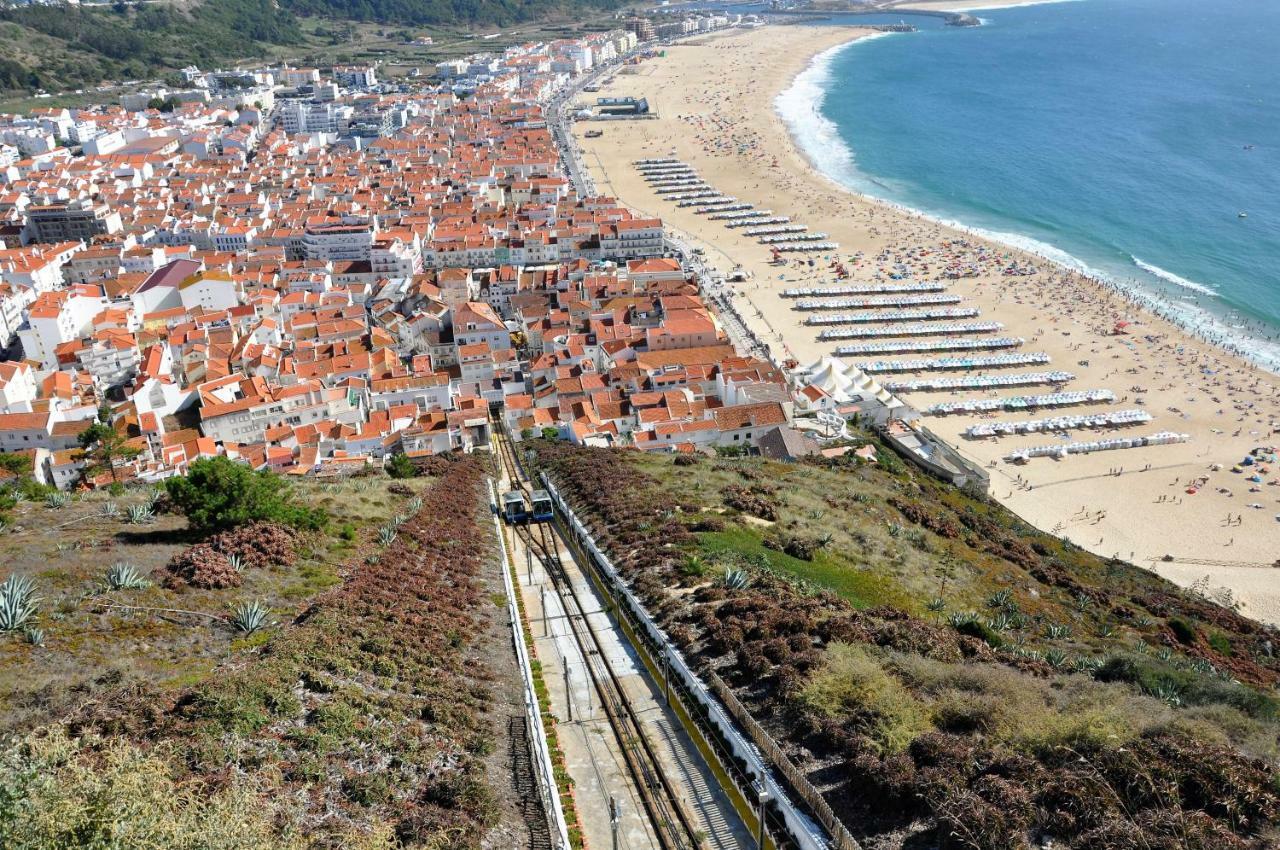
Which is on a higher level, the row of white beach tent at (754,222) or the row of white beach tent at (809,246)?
the row of white beach tent at (754,222)

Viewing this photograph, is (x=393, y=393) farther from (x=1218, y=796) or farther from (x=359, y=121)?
(x=359, y=121)

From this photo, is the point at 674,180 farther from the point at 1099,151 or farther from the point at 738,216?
the point at 1099,151

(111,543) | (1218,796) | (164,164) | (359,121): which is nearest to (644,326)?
(111,543)

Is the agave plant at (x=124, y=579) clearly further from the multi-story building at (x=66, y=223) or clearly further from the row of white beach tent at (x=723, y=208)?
the row of white beach tent at (x=723, y=208)

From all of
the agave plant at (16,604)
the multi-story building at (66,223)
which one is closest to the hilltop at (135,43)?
the multi-story building at (66,223)

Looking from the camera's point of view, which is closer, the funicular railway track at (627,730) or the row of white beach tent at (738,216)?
the funicular railway track at (627,730)

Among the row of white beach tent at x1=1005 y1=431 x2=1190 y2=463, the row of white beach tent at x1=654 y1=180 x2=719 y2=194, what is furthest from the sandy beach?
the row of white beach tent at x1=654 y1=180 x2=719 y2=194
